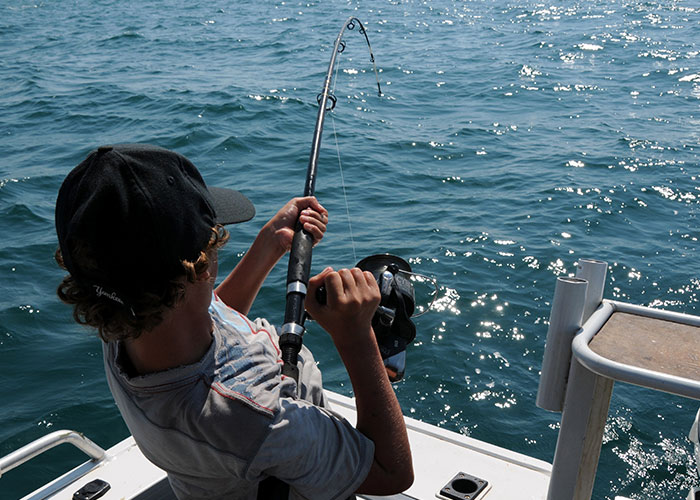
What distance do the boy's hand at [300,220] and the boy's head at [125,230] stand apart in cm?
69

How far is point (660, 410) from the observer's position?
4078mm

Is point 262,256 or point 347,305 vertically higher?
point 347,305

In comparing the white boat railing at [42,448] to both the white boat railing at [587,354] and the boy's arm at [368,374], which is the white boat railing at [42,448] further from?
the white boat railing at [587,354]

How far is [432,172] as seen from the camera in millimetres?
7773

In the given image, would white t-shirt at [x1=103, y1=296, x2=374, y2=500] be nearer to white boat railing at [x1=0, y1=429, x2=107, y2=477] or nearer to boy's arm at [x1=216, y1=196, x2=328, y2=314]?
boy's arm at [x1=216, y1=196, x2=328, y2=314]

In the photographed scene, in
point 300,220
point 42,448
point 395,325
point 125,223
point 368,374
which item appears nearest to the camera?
point 125,223

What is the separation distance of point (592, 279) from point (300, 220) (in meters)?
0.80

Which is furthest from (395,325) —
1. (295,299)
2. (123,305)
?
(123,305)

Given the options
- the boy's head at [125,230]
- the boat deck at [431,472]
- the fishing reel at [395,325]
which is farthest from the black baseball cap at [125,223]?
→ the boat deck at [431,472]

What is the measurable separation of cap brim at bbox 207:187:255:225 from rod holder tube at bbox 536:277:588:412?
0.74 metres

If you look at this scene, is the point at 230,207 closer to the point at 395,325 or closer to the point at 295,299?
the point at 295,299

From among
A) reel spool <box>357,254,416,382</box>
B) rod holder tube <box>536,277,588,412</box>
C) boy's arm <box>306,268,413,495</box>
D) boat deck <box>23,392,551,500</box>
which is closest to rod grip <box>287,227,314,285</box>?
reel spool <box>357,254,416,382</box>

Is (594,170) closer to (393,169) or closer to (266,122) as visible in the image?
(393,169)

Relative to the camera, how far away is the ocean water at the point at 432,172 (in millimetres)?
4105
